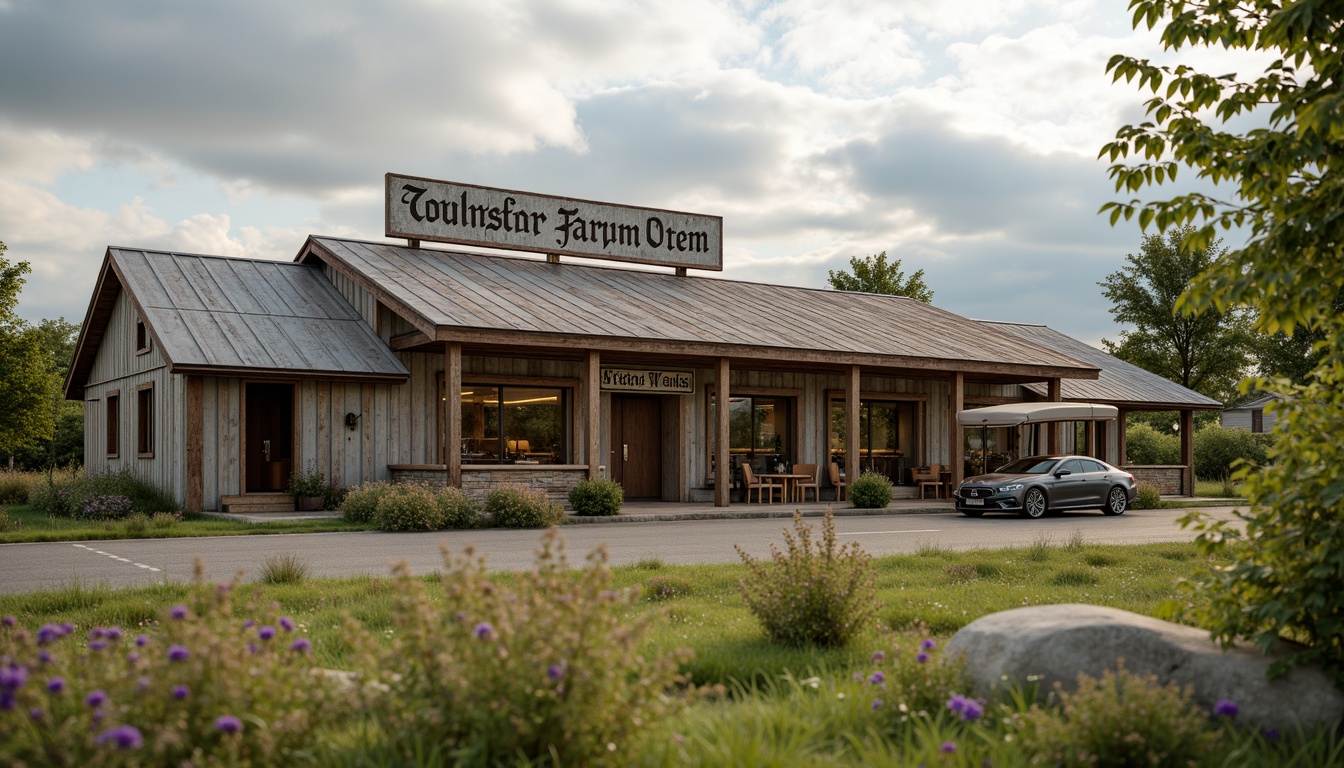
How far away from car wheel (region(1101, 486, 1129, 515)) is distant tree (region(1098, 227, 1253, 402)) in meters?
29.6

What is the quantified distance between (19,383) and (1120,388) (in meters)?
34.2

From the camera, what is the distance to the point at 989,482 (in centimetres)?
2272

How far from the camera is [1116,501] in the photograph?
78.5ft

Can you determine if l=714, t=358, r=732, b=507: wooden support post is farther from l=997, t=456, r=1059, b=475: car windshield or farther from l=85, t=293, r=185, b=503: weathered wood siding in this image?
l=85, t=293, r=185, b=503: weathered wood siding

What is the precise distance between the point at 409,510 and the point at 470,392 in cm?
646

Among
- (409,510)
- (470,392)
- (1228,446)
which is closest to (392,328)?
(470,392)

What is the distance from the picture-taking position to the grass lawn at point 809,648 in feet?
14.0

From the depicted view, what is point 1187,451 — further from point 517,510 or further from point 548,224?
point 517,510

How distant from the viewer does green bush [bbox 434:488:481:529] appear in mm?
17859

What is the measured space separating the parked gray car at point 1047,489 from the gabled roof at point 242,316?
11798 mm

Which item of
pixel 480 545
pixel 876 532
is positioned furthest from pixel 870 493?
pixel 480 545

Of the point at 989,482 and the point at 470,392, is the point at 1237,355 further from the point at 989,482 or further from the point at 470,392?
the point at 470,392

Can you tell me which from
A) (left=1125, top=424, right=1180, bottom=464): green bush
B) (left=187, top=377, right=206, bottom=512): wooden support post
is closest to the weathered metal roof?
(left=1125, top=424, right=1180, bottom=464): green bush

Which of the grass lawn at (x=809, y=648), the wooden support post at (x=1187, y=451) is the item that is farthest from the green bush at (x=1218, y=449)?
the grass lawn at (x=809, y=648)
